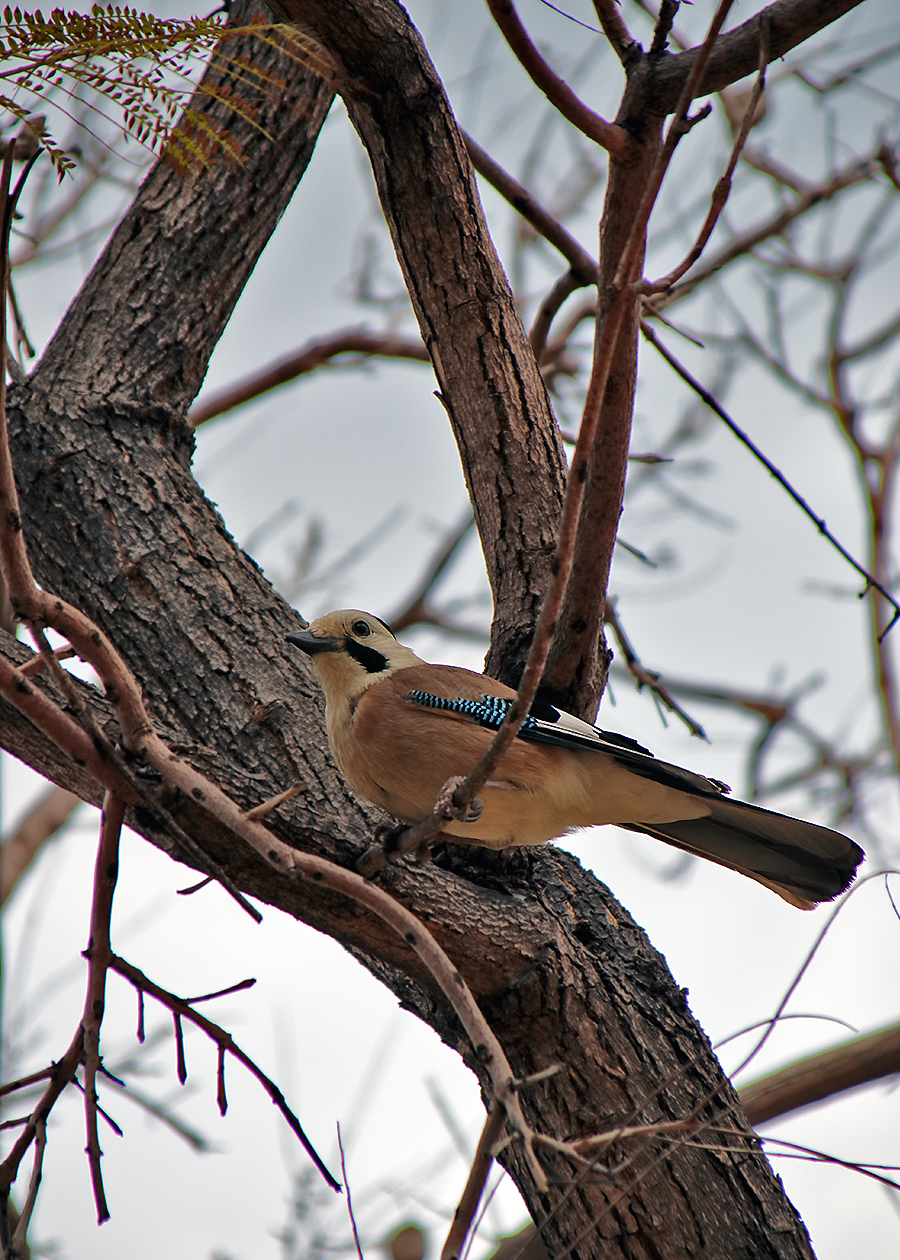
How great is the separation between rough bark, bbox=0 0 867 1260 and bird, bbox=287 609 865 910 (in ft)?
0.40

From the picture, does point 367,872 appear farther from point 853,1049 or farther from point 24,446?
point 853,1049

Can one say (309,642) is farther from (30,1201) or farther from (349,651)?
(30,1201)

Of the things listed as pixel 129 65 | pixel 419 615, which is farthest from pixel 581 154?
pixel 129 65

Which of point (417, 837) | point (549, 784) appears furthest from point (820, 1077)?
point (417, 837)

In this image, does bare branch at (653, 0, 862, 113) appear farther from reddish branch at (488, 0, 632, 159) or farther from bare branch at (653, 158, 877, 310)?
bare branch at (653, 158, 877, 310)

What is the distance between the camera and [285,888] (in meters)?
2.57

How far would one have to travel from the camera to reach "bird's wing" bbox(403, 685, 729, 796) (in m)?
3.16

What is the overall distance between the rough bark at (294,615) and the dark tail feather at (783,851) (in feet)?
1.51

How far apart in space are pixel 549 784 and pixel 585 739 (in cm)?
17

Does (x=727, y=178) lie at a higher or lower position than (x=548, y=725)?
higher

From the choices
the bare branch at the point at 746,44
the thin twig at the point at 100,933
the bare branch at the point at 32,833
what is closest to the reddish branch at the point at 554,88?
the bare branch at the point at 746,44

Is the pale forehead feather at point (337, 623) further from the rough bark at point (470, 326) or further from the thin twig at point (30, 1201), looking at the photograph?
the thin twig at point (30, 1201)

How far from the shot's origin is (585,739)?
3256 millimetres

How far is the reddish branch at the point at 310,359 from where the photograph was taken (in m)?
7.40
